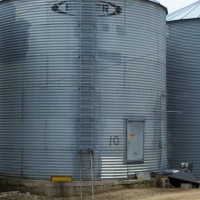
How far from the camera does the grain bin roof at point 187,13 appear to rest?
25688 mm

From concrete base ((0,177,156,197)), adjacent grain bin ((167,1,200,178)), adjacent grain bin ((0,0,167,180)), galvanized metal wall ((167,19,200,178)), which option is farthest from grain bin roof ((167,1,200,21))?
concrete base ((0,177,156,197))

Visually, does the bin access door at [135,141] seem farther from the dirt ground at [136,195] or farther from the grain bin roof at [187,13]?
the grain bin roof at [187,13]

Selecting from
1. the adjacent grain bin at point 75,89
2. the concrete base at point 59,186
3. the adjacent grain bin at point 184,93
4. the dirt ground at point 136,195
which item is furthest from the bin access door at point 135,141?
the adjacent grain bin at point 184,93

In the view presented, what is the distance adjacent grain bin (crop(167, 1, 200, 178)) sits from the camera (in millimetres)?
24719

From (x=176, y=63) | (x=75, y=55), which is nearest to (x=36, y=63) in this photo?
(x=75, y=55)

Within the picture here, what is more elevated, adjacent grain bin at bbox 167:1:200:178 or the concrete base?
adjacent grain bin at bbox 167:1:200:178

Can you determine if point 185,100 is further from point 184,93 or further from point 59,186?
point 59,186

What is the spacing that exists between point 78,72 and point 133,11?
382 centimetres

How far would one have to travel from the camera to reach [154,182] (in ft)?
66.4

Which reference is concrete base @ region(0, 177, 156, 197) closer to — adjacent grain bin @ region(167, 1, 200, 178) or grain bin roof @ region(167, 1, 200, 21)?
adjacent grain bin @ region(167, 1, 200, 178)

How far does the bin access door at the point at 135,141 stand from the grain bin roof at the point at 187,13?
27.6ft

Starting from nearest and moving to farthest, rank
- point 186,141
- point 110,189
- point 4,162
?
point 110,189 → point 4,162 → point 186,141

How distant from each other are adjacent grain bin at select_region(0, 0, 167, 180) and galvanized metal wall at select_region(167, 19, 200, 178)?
4487 mm

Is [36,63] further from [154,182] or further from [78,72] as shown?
[154,182]
